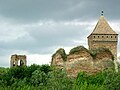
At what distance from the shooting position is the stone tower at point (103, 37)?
185 feet

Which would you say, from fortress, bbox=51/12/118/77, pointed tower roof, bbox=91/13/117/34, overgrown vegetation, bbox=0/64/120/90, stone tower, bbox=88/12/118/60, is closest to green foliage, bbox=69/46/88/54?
fortress, bbox=51/12/118/77

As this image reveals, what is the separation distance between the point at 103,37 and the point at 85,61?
15703 mm

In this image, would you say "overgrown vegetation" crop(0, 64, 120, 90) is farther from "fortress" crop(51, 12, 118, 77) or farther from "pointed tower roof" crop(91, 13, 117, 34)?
"pointed tower roof" crop(91, 13, 117, 34)

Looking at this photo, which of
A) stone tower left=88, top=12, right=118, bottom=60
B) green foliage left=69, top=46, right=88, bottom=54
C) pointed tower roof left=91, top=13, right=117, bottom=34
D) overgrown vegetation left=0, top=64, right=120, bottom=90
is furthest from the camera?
pointed tower roof left=91, top=13, right=117, bottom=34

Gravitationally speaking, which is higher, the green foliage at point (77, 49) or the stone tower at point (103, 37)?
the stone tower at point (103, 37)

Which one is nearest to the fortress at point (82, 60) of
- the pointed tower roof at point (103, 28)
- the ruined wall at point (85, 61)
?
the ruined wall at point (85, 61)

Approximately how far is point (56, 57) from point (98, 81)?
634 cm

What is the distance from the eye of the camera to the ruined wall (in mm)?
41219

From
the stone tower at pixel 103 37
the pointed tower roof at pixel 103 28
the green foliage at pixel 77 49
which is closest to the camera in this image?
the green foliage at pixel 77 49

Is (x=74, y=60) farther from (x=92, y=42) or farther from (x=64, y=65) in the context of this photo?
(x=92, y=42)

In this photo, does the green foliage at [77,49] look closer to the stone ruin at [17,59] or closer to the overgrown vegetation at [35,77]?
the overgrown vegetation at [35,77]

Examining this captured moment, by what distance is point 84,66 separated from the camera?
41312 millimetres

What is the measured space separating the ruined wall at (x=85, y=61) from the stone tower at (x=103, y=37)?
13906mm

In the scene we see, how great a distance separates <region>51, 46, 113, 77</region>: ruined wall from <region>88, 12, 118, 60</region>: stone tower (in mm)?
13906
